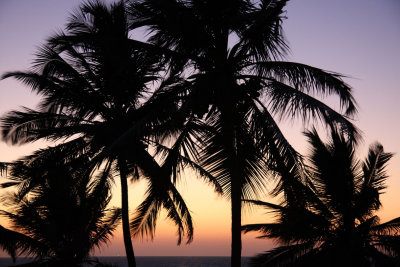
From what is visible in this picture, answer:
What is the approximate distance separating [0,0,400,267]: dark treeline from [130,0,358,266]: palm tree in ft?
0.08

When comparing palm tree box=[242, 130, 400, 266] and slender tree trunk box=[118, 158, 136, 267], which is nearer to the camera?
palm tree box=[242, 130, 400, 266]

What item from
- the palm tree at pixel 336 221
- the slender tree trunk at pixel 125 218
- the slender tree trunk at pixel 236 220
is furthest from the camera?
the slender tree trunk at pixel 125 218

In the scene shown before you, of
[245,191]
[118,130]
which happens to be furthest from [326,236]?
[118,130]

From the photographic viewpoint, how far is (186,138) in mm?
7242

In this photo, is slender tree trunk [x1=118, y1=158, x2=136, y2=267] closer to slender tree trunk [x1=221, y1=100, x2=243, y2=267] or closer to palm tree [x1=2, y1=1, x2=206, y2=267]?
palm tree [x1=2, y1=1, x2=206, y2=267]

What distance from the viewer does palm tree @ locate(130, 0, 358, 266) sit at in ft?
22.1

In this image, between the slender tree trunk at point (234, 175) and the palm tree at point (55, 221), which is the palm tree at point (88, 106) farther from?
the slender tree trunk at point (234, 175)

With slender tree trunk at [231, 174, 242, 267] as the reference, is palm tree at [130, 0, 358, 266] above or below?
above

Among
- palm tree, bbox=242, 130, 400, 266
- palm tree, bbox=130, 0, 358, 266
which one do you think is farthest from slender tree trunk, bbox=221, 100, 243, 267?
palm tree, bbox=242, 130, 400, 266

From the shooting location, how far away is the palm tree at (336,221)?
931 cm

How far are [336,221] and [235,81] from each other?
5.47m

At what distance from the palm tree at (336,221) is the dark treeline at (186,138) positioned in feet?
0.11

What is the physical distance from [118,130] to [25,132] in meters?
2.90

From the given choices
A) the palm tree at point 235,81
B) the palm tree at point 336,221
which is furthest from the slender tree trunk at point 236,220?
the palm tree at point 336,221
